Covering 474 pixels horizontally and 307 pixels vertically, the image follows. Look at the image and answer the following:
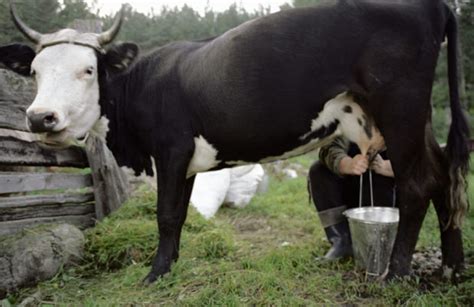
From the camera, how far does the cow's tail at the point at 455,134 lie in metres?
3.07

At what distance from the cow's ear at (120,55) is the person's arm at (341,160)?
1.71 meters

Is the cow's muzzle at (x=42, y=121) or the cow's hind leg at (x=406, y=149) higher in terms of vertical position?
the cow's muzzle at (x=42, y=121)

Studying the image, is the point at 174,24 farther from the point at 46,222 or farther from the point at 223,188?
the point at 46,222

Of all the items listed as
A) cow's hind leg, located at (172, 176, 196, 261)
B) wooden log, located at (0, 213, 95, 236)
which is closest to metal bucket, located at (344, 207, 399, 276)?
cow's hind leg, located at (172, 176, 196, 261)

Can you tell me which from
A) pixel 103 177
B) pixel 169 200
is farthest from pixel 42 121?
pixel 103 177

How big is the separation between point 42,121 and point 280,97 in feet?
4.95

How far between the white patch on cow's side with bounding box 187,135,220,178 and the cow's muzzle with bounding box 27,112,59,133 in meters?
0.97

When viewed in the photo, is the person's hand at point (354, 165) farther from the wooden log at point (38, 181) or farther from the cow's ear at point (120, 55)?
the wooden log at point (38, 181)

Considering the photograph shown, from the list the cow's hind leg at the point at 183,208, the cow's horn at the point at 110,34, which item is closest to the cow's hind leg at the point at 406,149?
the cow's hind leg at the point at 183,208

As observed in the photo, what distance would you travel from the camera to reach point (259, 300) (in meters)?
2.86

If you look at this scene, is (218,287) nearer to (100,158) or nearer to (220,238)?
(220,238)

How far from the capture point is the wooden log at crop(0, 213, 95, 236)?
12.4 ft

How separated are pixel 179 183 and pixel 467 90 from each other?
5.92 metres

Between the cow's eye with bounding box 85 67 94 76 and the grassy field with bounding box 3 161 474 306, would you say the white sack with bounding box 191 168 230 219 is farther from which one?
the cow's eye with bounding box 85 67 94 76
